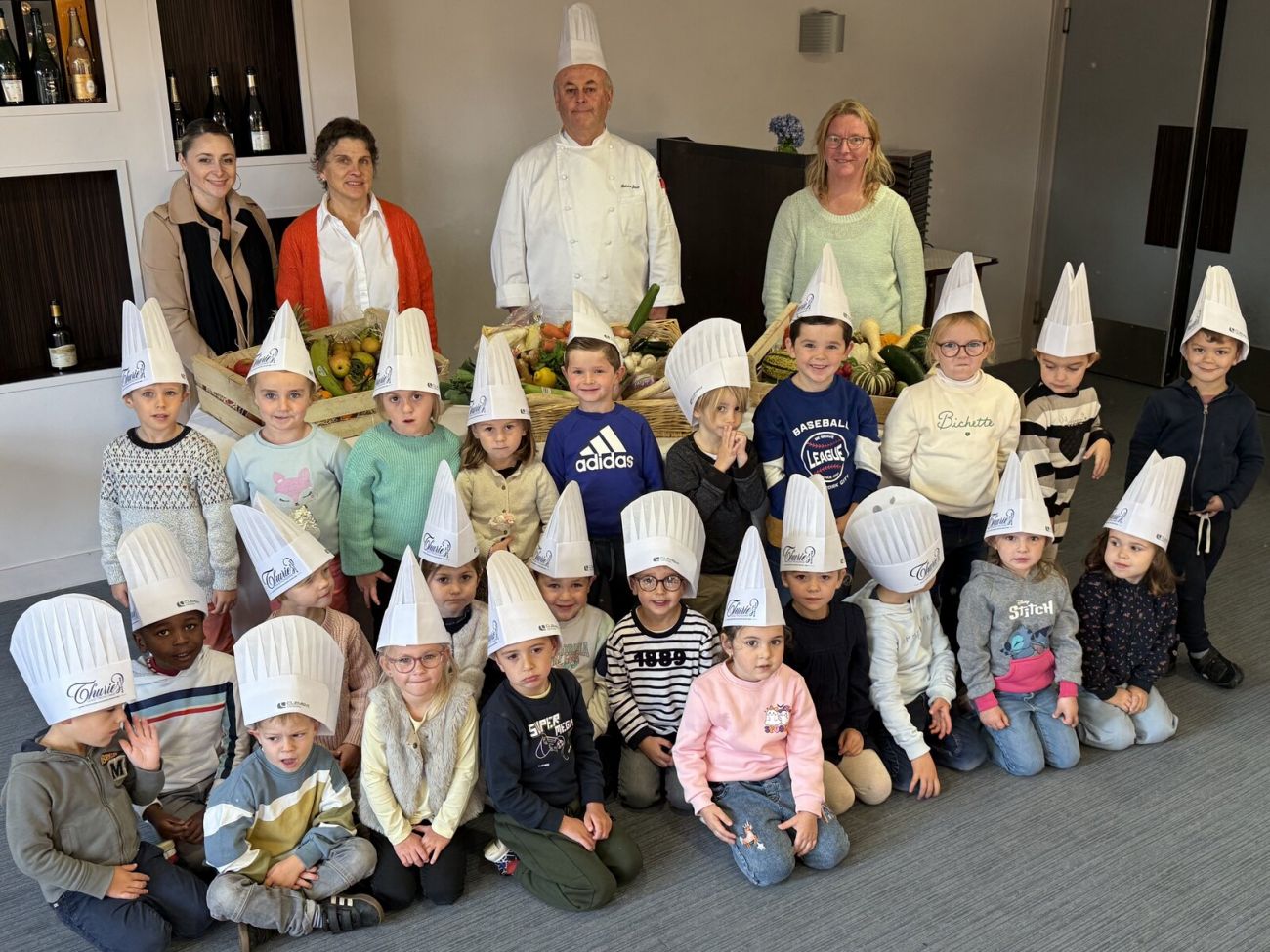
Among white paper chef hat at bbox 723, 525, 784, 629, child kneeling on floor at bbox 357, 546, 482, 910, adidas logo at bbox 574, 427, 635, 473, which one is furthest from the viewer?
adidas logo at bbox 574, 427, 635, 473

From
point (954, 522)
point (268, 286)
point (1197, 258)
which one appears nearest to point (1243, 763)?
point (954, 522)

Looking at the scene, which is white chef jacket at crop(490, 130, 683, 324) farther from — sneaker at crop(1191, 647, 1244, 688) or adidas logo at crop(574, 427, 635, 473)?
sneaker at crop(1191, 647, 1244, 688)

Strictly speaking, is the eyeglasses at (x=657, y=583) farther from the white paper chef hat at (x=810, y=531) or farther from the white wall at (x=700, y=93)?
the white wall at (x=700, y=93)

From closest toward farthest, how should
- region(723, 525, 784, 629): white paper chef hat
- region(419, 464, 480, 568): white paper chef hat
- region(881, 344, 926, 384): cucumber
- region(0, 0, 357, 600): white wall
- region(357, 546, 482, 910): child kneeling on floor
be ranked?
region(357, 546, 482, 910): child kneeling on floor
region(723, 525, 784, 629): white paper chef hat
region(419, 464, 480, 568): white paper chef hat
region(881, 344, 926, 384): cucumber
region(0, 0, 357, 600): white wall

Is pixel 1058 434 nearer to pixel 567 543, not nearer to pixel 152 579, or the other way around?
pixel 567 543

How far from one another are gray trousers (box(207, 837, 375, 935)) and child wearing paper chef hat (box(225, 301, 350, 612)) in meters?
0.76

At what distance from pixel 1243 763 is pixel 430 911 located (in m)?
2.09

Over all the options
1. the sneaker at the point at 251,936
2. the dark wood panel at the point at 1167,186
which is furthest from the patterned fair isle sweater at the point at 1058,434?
the dark wood panel at the point at 1167,186

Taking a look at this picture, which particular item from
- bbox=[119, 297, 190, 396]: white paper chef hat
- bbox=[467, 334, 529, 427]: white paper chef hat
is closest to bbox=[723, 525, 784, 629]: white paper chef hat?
bbox=[467, 334, 529, 427]: white paper chef hat

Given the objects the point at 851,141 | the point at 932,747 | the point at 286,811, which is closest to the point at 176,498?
the point at 286,811

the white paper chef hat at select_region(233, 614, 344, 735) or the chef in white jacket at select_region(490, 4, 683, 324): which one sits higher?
the chef in white jacket at select_region(490, 4, 683, 324)

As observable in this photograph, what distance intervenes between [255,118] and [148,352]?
1.51 m

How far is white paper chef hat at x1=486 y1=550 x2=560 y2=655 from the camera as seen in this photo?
8.52 ft

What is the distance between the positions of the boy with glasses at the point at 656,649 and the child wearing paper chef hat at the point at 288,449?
2.61ft
